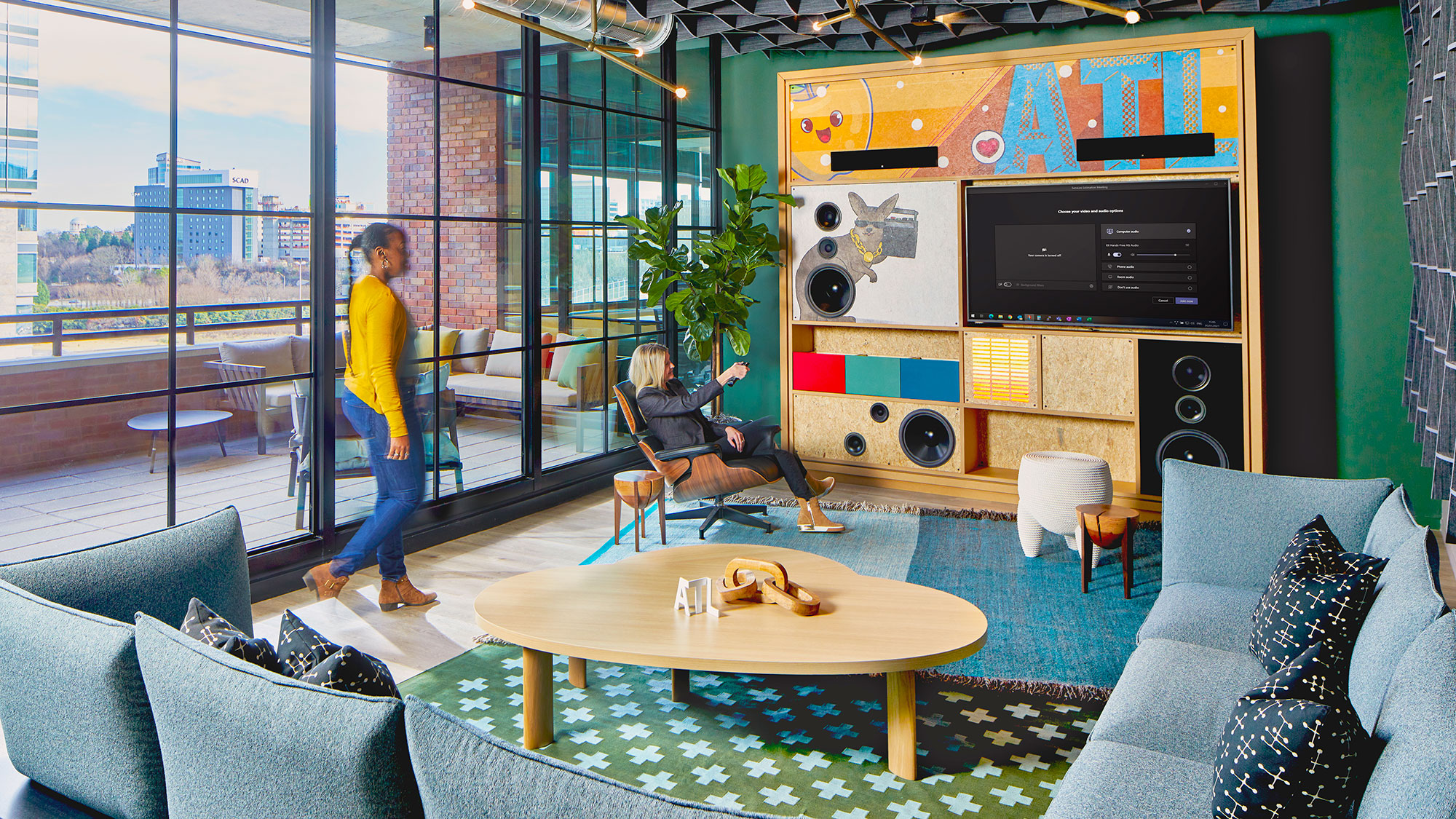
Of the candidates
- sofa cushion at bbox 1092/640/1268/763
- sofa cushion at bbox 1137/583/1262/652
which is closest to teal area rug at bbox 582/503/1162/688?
sofa cushion at bbox 1137/583/1262/652

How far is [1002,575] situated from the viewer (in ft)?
15.0

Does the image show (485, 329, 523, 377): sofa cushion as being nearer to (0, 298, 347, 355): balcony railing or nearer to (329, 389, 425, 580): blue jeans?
(0, 298, 347, 355): balcony railing

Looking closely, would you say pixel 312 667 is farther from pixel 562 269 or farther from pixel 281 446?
pixel 562 269

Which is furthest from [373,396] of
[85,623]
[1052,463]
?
[1052,463]

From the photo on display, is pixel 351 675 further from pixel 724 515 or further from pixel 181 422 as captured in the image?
pixel 724 515

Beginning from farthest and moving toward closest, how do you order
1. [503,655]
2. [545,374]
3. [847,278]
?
[847,278] < [545,374] < [503,655]

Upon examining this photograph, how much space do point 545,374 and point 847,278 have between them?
1.97 m

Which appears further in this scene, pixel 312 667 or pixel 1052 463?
pixel 1052 463

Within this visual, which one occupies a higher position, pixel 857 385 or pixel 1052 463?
pixel 857 385

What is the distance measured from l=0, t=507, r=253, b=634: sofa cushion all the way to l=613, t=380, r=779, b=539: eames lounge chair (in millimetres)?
2604

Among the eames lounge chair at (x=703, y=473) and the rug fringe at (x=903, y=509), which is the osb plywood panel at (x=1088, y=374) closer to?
the rug fringe at (x=903, y=509)

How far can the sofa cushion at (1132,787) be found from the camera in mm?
1885

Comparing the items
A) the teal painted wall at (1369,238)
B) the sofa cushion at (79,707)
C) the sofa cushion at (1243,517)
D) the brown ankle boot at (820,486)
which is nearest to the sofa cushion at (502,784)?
the sofa cushion at (79,707)

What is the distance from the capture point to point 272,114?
4.20 metres
